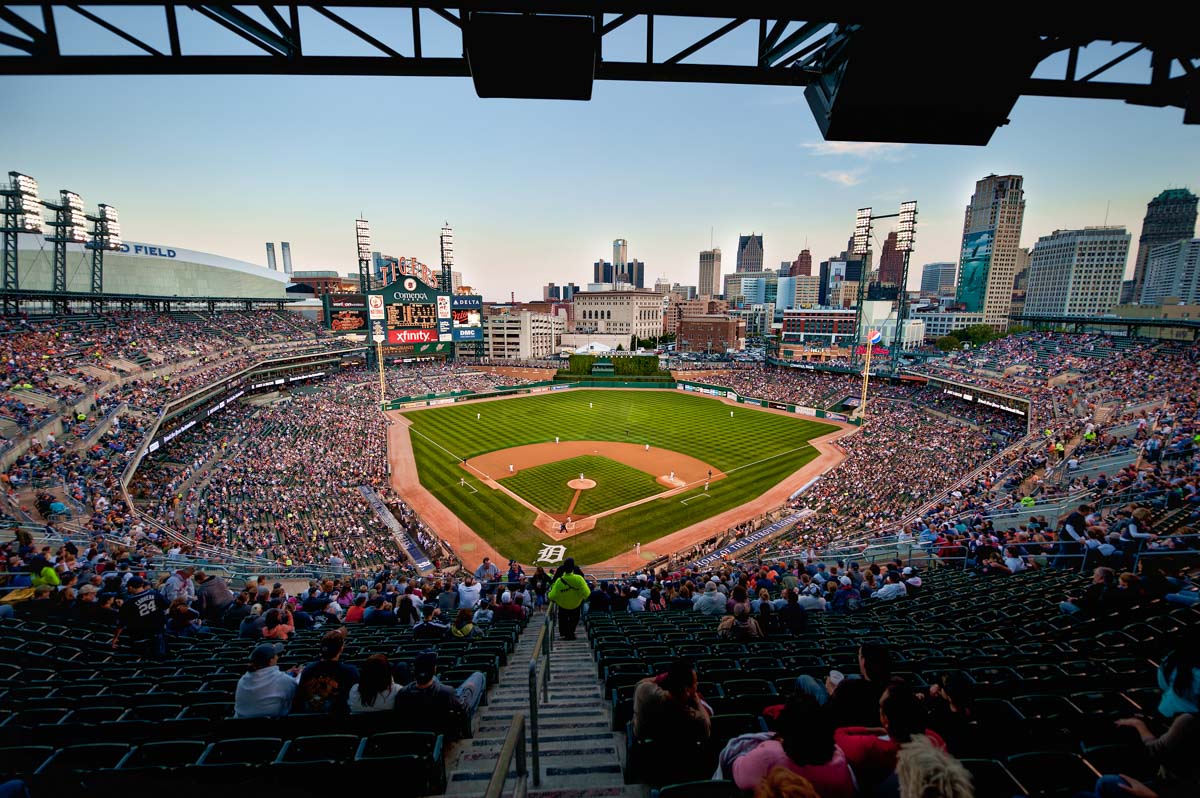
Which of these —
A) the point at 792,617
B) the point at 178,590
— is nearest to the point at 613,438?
the point at 178,590

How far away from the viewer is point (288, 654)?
6.17 m

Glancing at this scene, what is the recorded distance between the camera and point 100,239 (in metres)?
43.2

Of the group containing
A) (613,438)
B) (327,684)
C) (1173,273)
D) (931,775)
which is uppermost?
(1173,273)

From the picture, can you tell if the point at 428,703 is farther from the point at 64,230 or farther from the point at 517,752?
the point at 64,230

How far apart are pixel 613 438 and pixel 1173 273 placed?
18780 centimetres

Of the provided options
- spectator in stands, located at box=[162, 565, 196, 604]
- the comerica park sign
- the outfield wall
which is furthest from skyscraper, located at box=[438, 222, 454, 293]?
spectator in stands, located at box=[162, 565, 196, 604]

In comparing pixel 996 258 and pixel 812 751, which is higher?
pixel 996 258

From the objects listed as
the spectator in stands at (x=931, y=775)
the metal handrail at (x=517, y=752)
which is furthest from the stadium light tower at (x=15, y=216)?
the spectator in stands at (x=931, y=775)

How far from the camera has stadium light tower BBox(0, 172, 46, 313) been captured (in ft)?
111

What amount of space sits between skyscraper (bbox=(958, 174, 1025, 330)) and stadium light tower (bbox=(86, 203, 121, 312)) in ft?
574

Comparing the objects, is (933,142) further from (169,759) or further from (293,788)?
(169,759)

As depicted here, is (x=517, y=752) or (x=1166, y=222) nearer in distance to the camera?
(x=517, y=752)

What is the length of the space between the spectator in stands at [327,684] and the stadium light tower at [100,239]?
57658 mm

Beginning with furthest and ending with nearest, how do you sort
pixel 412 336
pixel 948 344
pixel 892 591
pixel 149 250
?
pixel 948 344 < pixel 412 336 < pixel 149 250 < pixel 892 591
